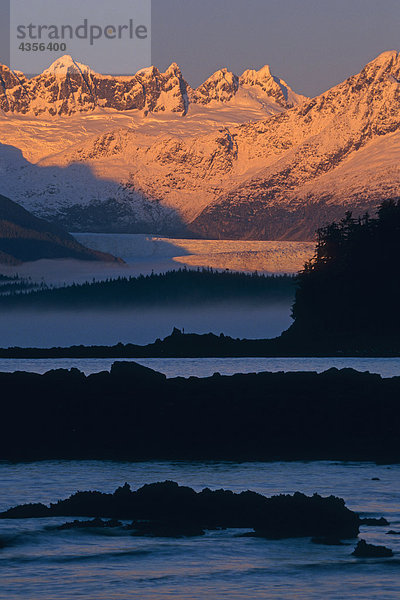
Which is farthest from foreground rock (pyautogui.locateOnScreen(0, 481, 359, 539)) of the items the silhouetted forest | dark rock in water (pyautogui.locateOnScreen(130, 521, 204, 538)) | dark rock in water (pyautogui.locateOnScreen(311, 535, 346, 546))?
the silhouetted forest

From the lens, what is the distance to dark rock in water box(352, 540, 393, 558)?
32.8 m

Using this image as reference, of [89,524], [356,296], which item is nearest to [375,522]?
[89,524]

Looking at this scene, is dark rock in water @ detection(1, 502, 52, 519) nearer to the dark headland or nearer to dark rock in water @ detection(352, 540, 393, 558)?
dark rock in water @ detection(352, 540, 393, 558)

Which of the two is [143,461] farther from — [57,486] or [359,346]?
[359,346]

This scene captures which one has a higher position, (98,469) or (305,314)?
(305,314)

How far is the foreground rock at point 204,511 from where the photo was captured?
35.7 metres

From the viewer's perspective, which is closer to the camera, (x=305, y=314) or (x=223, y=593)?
(x=223, y=593)

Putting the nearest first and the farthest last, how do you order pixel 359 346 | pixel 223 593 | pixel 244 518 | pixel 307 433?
pixel 223 593, pixel 244 518, pixel 307 433, pixel 359 346

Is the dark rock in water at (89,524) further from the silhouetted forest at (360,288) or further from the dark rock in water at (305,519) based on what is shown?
the silhouetted forest at (360,288)

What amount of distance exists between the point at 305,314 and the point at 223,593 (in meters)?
143

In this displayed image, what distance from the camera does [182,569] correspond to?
105 ft

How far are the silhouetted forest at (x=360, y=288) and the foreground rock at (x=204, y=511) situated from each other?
120 meters

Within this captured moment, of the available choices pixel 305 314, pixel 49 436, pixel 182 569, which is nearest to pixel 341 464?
pixel 49 436

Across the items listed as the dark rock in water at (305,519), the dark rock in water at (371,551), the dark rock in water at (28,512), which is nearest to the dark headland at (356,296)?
the dark rock in water at (28,512)
